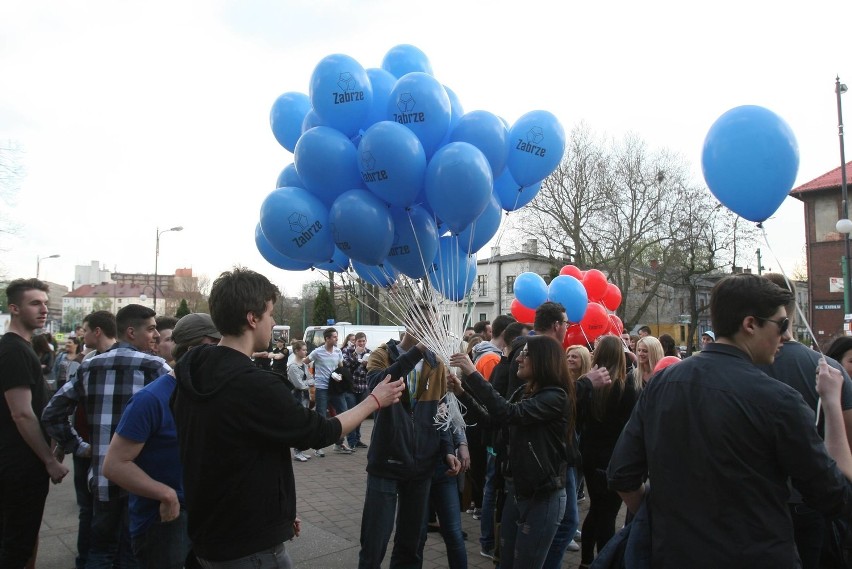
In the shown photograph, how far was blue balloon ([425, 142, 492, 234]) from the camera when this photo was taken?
4195mm

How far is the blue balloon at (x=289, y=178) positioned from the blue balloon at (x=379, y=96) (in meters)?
0.83

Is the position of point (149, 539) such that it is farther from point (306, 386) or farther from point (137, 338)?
point (306, 386)

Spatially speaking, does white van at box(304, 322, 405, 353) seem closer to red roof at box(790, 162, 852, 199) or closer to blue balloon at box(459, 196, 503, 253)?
blue balloon at box(459, 196, 503, 253)

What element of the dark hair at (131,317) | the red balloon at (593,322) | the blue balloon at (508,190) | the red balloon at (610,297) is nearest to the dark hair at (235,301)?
the dark hair at (131,317)

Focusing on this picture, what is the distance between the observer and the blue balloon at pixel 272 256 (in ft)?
17.5

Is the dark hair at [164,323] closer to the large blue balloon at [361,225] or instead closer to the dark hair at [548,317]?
the large blue balloon at [361,225]

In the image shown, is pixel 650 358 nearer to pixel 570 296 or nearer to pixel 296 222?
pixel 570 296

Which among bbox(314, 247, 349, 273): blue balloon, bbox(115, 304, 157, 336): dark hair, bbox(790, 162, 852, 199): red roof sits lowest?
bbox(115, 304, 157, 336): dark hair

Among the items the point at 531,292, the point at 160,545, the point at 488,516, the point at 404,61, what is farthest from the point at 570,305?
the point at 160,545

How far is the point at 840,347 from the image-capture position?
337 centimetres

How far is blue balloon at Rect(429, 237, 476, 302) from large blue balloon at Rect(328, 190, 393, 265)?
563mm

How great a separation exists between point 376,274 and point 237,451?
3.34 m

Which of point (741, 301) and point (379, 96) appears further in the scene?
point (379, 96)

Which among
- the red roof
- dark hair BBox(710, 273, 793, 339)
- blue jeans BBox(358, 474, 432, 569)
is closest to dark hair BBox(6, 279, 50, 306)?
blue jeans BBox(358, 474, 432, 569)
